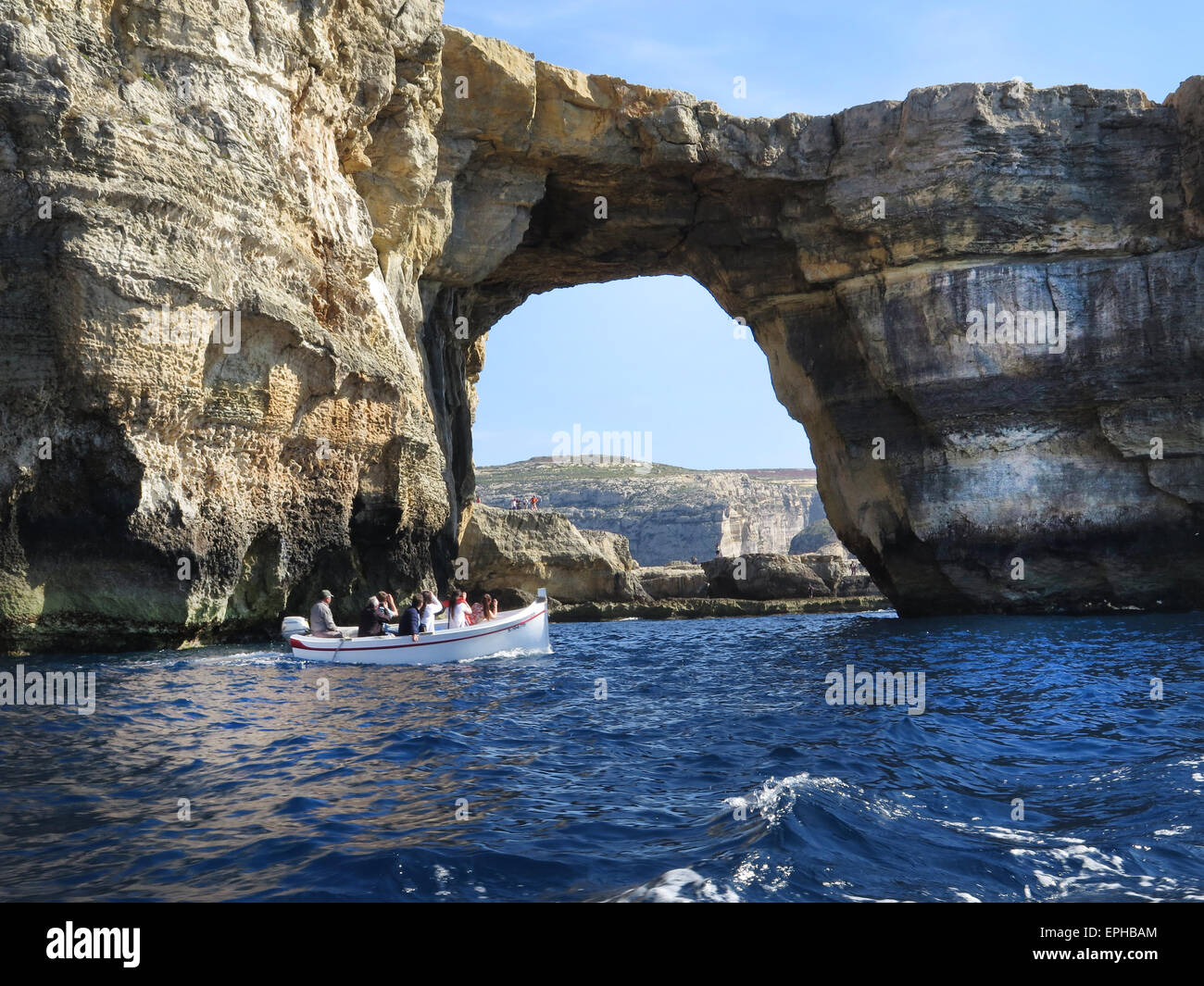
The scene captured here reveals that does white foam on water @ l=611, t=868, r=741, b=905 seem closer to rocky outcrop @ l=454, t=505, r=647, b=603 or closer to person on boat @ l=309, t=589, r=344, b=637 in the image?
person on boat @ l=309, t=589, r=344, b=637

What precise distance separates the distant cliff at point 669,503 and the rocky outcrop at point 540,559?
30777 millimetres

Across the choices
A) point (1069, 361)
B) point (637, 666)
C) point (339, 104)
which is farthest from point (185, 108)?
point (1069, 361)

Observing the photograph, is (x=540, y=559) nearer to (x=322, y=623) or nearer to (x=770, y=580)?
(x=770, y=580)

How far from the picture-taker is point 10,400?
721 inches

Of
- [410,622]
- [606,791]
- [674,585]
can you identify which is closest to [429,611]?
[410,622]

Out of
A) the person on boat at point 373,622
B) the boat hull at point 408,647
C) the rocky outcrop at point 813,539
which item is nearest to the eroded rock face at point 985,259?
the person on boat at point 373,622

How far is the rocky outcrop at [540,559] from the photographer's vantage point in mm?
41125

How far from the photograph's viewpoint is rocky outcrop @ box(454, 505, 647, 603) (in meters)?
41.1

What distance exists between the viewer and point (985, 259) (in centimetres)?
2983

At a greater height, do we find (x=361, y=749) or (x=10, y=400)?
(x=10, y=400)

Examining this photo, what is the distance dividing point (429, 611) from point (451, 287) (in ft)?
46.7

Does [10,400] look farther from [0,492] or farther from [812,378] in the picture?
[812,378]

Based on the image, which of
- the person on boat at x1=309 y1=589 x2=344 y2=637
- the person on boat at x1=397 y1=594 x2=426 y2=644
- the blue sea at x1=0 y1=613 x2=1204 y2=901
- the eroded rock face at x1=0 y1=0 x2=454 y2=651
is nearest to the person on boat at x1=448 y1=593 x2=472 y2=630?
the person on boat at x1=397 y1=594 x2=426 y2=644
